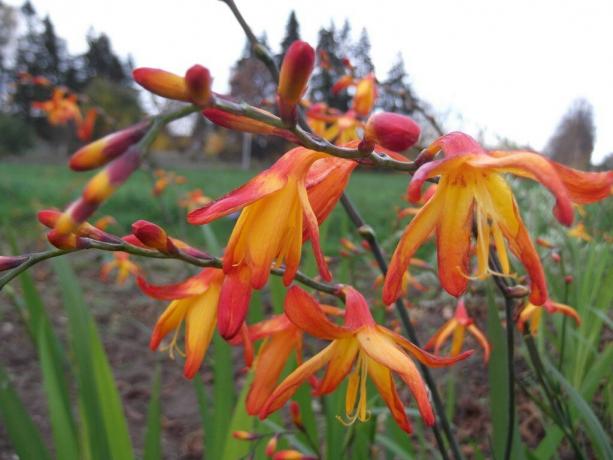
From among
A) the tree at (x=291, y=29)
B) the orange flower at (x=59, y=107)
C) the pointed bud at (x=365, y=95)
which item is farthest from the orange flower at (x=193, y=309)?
the orange flower at (x=59, y=107)

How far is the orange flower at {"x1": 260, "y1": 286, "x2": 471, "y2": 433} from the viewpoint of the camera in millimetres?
538

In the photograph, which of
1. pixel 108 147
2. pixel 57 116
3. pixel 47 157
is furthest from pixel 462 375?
pixel 47 157

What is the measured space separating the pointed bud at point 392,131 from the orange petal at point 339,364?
0.95 ft

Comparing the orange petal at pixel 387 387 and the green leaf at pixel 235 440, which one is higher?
the orange petal at pixel 387 387

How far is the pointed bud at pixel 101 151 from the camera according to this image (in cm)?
34

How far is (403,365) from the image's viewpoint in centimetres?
55

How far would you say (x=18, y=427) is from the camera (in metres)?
0.99

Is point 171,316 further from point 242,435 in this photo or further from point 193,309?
point 242,435

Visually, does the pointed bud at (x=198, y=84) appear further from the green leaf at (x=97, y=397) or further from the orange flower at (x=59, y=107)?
the orange flower at (x=59, y=107)

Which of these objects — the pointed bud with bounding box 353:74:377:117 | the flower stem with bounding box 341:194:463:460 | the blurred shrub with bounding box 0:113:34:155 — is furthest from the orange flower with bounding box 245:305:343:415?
the blurred shrub with bounding box 0:113:34:155

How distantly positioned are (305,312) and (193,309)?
0.77 ft

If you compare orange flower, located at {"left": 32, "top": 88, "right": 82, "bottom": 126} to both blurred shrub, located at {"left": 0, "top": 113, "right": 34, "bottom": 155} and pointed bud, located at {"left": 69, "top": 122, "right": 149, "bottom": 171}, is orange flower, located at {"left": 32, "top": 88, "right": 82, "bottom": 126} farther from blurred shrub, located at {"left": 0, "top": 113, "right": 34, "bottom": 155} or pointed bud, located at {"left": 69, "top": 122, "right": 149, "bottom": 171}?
blurred shrub, located at {"left": 0, "top": 113, "right": 34, "bottom": 155}

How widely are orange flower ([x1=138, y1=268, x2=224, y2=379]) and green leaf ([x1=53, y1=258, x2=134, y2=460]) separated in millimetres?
356

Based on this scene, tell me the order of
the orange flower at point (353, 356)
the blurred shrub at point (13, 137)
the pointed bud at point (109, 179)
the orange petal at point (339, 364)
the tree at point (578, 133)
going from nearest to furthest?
the pointed bud at point (109, 179) < the orange flower at point (353, 356) < the orange petal at point (339, 364) < the tree at point (578, 133) < the blurred shrub at point (13, 137)
